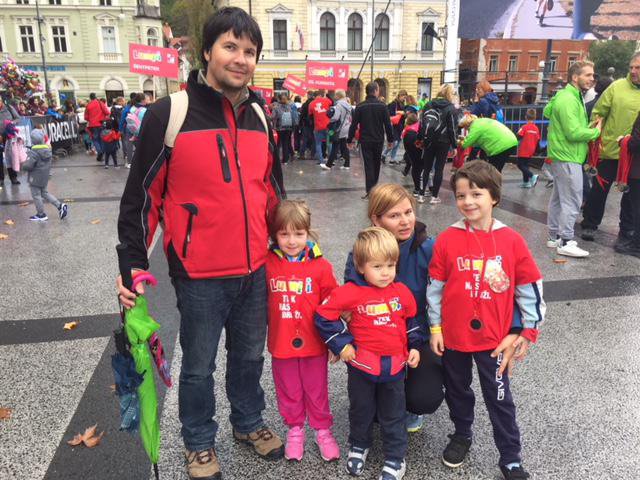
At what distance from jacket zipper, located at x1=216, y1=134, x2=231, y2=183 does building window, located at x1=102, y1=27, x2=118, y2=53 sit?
48.9 metres

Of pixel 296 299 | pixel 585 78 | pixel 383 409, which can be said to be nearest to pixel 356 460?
pixel 383 409

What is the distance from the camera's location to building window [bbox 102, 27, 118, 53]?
4450cm

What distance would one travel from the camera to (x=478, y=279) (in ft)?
7.36

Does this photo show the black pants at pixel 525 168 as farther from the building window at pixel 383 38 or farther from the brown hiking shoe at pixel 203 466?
the building window at pixel 383 38

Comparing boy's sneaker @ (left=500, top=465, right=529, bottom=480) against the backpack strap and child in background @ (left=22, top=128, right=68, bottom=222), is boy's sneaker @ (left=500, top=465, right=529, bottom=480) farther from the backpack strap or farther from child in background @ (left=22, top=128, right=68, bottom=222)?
child in background @ (left=22, top=128, right=68, bottom=222)

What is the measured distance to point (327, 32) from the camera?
131 feet

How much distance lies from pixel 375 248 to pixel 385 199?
1.08ft

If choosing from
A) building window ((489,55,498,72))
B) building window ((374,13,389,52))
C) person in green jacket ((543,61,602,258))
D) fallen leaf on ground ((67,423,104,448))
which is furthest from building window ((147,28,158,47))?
fallen leaf on ground ((67,423,104,448))

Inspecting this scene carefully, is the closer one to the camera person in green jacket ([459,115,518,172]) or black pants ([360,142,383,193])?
person in green jacket ([459,115,518,172])

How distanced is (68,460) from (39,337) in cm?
157

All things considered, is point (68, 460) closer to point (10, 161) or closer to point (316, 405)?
point (316, 405)

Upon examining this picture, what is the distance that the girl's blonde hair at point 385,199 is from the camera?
7.84ft

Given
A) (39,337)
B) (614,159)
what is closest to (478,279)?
(39,337)

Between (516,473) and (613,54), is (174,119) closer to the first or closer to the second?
(516,473)
